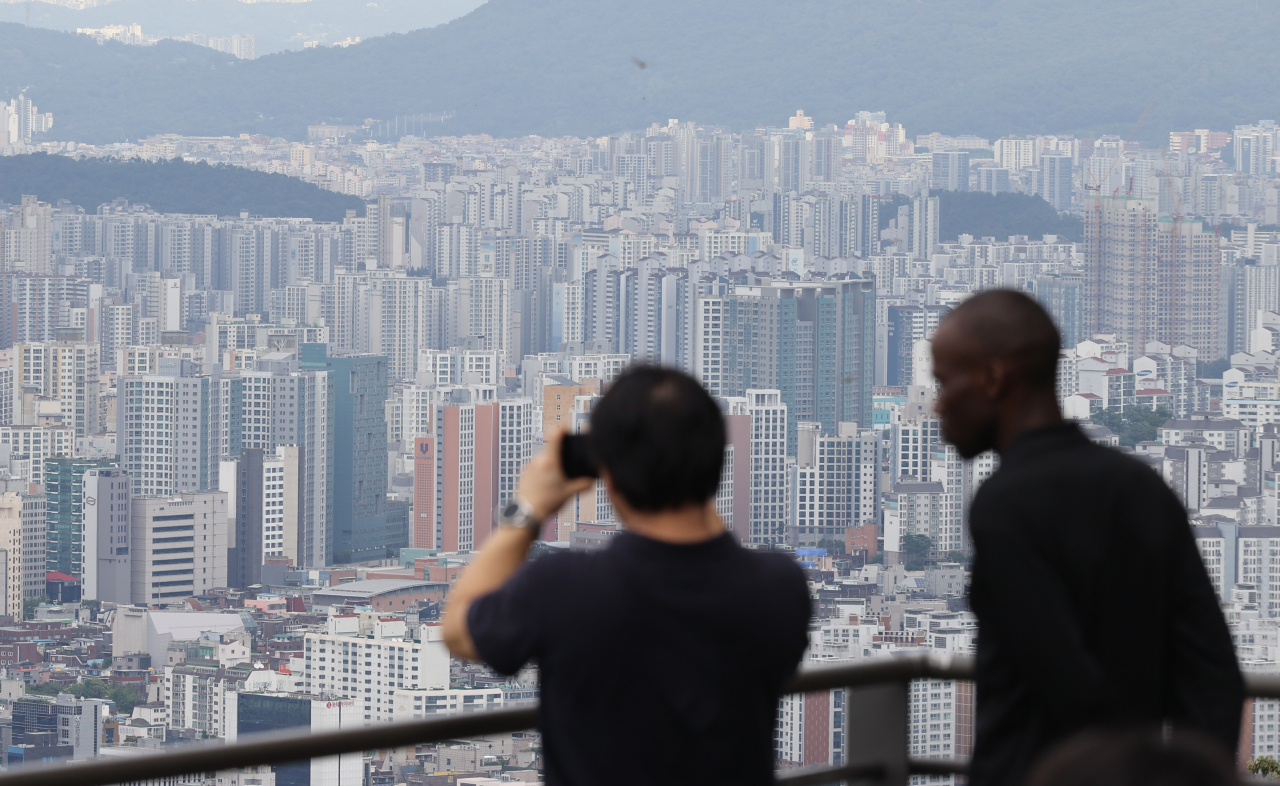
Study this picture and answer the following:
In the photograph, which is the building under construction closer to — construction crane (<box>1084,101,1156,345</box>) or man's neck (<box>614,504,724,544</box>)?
construction crane (<box>1084,101,1156,345</box>)

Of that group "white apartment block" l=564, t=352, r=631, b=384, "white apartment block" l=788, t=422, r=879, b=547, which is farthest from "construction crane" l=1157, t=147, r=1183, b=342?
"white apartment block" l=564, t=352, r=631, b=384

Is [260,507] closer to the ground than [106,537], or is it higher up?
higher up

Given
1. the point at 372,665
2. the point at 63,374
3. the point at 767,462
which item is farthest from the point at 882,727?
the point at 63,374

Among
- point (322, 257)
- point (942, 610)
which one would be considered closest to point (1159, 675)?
point (942, 610)

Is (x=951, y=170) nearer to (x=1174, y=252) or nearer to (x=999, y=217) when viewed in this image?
(x=999, y=217)

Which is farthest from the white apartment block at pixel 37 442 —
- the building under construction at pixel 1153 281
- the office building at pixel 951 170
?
the office building at pixel 951 170

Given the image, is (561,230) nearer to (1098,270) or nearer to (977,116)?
(977,116)
